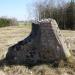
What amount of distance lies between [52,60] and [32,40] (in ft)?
2.60

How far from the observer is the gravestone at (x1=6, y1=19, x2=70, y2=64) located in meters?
6.85

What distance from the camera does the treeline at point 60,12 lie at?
27.7 meters

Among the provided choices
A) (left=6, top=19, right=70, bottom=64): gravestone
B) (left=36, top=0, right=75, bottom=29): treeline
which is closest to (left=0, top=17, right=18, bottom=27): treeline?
(left=36, top=0, right=75, bottom=29): treeline

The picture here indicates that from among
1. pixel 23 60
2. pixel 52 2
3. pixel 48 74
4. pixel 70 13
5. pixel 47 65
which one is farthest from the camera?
pixel 52 2

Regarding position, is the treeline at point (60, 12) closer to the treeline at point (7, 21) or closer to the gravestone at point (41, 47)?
the treeline at point (7, 21)

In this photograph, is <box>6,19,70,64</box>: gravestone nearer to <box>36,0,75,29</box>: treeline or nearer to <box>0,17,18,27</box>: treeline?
<box>36,0,75,29</box>: treeline

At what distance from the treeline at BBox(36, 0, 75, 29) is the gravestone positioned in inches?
811

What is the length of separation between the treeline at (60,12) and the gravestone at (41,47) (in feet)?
67.6

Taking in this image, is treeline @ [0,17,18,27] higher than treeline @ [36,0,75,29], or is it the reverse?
treeline @ [36,0,75,29]

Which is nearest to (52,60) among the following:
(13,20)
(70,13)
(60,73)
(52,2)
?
(60,73)

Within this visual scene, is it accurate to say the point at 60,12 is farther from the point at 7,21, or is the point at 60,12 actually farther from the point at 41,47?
the point at 41,47

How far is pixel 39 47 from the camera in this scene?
22.9ft

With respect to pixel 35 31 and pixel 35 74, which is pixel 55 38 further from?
pixel 35 74

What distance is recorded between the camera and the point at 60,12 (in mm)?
28688
